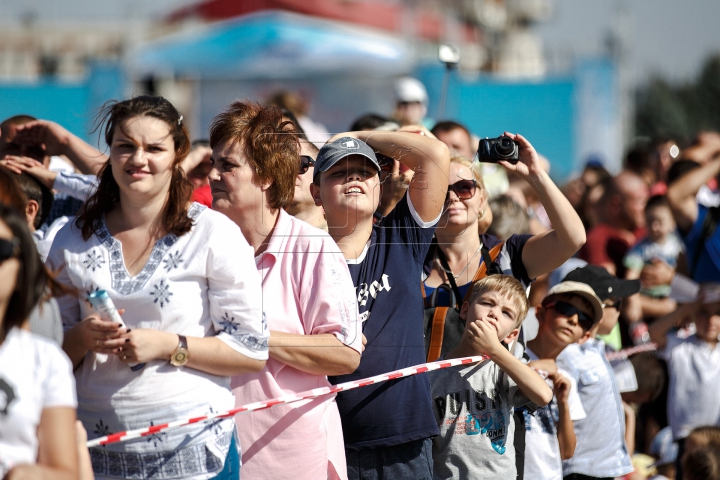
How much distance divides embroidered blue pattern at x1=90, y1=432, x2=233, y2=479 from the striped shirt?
6.72 ft

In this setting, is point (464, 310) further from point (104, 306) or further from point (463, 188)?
point (104, 306)

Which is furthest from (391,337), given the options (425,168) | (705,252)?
(705,252)

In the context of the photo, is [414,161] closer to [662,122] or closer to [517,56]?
[517,56]

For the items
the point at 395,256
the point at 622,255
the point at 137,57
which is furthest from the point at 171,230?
the point at 137,57

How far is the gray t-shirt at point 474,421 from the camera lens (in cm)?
331

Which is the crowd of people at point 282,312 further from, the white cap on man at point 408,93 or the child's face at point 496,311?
the white cap on man at point 408,93

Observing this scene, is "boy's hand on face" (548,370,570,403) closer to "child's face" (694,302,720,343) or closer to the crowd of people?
the crowd of people

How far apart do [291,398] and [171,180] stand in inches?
30.6

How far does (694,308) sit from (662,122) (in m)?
44.8

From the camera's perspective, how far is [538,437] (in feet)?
12.1

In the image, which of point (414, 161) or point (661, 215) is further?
point (661, 215)

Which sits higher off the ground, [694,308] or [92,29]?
[92,29]

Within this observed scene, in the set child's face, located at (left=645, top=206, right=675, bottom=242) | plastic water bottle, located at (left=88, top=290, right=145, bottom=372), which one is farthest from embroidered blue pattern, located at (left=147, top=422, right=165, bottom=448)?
child's face, located at (left=645, top=206, right=675, bottom=242)

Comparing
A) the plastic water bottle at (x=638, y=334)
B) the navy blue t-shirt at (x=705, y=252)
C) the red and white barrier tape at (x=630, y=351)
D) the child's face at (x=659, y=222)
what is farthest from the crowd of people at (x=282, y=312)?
the child's face at (x=659, y=222)
